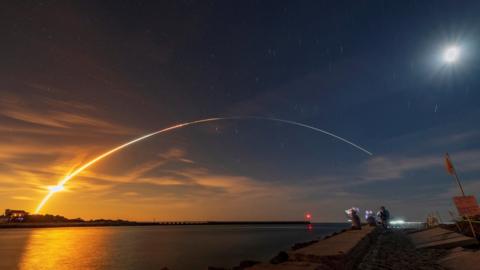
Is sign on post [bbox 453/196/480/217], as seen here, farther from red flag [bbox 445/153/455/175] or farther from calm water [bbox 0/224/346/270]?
calm water [bbox 0/224/346/270]

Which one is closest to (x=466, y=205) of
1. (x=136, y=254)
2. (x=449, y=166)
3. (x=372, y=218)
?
(x=449, y=166)

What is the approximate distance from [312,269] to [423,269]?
25.4 ft

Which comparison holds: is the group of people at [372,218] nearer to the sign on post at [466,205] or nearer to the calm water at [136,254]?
the calm water at [136,254]

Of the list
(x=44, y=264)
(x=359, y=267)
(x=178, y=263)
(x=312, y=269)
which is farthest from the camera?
(x=44, y=264)

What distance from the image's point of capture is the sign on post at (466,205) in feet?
62.7

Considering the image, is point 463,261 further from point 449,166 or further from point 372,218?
point 372,218

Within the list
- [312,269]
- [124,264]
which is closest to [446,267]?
[312,269]

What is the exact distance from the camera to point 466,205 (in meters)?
19.3

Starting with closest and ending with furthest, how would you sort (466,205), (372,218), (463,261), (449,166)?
(463,261), (466,205), (449,166), (372,218)

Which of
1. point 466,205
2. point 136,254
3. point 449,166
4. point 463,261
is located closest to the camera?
point 463,261

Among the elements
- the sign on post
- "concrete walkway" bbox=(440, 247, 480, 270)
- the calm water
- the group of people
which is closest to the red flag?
the sign on post

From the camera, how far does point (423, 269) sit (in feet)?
55.9

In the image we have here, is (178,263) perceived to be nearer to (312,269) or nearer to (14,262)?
(14,262)

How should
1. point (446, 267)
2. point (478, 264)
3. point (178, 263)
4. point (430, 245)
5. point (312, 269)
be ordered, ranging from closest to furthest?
1. point (312, 269)
2. point (478, 264)
3. point (446, 267)
4. point (430, 245)
5. point (178, 263)
